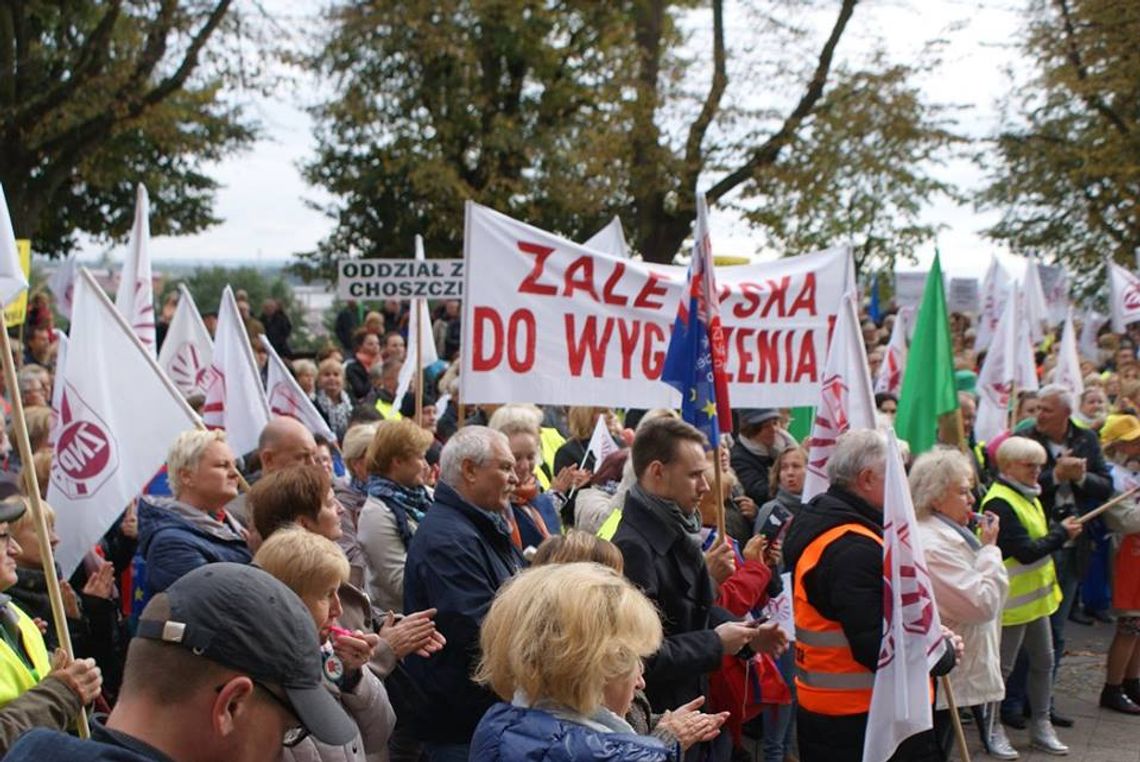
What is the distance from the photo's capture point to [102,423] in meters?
5.93

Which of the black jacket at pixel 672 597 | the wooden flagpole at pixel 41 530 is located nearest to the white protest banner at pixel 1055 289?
the black jacket at pixel 672 597

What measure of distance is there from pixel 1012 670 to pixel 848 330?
2.58 metres

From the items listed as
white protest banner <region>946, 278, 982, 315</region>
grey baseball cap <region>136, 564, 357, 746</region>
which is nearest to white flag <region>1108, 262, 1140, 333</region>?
white protest banner <region>946, 278, 982, 315</region>

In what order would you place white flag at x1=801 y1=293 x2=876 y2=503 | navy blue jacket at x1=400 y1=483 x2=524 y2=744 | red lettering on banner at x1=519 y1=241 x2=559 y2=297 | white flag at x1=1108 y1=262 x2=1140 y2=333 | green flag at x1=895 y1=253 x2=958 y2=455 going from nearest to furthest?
navy blue jacket at x1=400 y1=483 x2=524 y2=744
white flag at x1=801 y1=293 x2=876 y2=503
red lettering on banner at x1=519 y1=241 x2=559 y2=297
green flag at x1=895 y1=253 x2=958 y2=455
white flag at x1=1108 y1=262 x2=1140 y2=333

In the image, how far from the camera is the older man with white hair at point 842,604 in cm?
493

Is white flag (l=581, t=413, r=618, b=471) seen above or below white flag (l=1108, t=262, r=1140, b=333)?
below

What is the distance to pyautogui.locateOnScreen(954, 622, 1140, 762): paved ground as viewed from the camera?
24.7 ft

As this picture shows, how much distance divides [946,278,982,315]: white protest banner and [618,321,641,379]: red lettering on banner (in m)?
15.3

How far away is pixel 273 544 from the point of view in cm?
373

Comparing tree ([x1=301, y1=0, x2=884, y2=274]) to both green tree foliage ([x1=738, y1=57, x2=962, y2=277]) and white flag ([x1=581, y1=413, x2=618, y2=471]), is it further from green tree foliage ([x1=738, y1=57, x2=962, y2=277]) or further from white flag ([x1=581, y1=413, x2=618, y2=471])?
white flag ([x1=581, y1=413, x2=618, y2=471])

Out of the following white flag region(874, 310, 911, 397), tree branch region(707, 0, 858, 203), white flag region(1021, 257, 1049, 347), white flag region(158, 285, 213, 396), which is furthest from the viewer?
tree branch region(707, 0, 858, 203)

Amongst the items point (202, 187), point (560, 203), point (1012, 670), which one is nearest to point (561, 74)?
point (560, 203)

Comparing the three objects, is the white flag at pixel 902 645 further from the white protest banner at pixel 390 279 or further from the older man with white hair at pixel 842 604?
the white protest banner at pixel 390 279

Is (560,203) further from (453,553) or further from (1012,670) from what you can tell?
(453,553)
